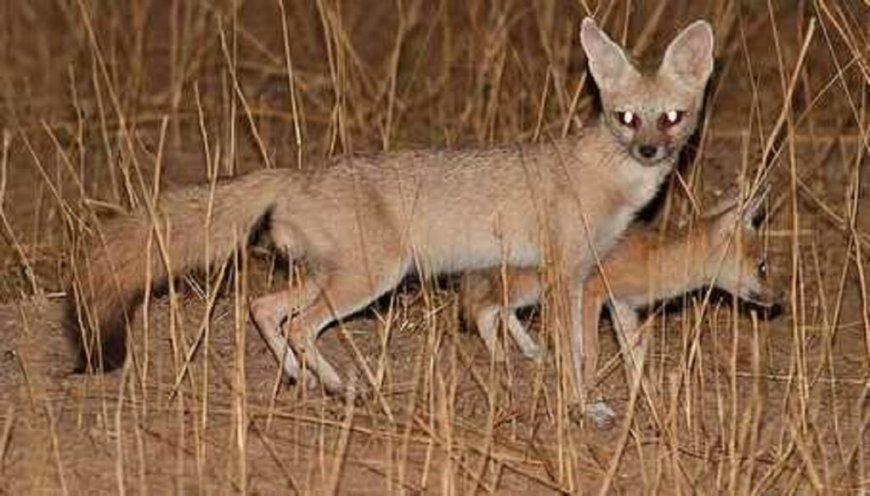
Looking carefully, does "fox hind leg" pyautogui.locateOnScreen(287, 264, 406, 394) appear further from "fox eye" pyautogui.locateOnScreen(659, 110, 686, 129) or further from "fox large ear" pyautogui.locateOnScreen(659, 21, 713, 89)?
"fox large ear" pyautogui.locateOnScreen(659, 21, 713, 89)

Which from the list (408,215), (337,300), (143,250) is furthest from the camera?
(408,215)

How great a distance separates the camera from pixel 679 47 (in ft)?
22.9

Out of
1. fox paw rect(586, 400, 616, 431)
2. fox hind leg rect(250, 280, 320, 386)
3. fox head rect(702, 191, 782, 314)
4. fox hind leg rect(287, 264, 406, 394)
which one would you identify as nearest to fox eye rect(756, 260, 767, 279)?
fox head rect(702, 191, 782, 314)

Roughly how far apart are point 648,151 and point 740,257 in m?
0.67

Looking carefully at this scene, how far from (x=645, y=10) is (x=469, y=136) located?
2.43 m

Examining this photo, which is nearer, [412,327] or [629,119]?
[629,119]

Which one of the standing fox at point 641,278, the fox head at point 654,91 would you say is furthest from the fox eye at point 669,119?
the standing fox at point 641,278

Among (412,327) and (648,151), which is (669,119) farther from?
(412,327)

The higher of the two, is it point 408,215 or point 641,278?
point 408,215

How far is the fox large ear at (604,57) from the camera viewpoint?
6973mm

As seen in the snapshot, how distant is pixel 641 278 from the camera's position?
718cm

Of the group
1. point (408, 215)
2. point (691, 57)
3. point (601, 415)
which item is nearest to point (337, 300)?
point (408, 215)

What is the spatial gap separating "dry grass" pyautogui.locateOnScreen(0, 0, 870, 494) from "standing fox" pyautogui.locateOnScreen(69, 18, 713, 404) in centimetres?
14

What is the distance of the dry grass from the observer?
582cm
